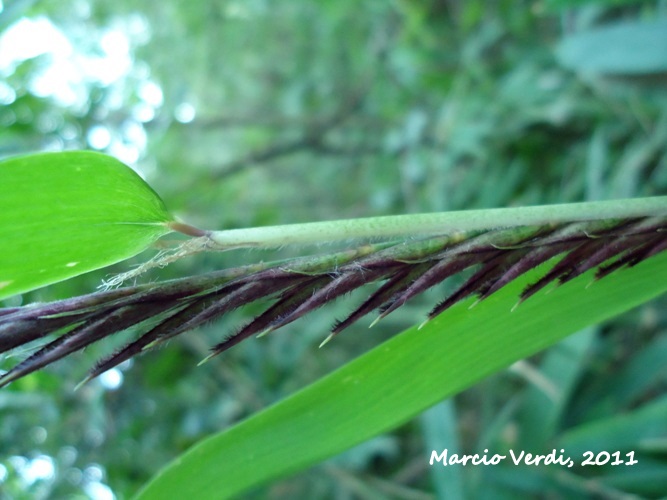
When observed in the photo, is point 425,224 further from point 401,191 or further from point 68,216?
point 401,191

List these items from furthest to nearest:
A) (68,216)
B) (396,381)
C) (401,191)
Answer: (401,191) → (396,381) → (68,216)

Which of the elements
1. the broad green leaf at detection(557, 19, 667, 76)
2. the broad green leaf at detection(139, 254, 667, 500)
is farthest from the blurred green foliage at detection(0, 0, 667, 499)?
the broad green leaf at detection(139, 254, 667, 500)

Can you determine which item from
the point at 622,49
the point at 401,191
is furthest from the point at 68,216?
the point at 401,191

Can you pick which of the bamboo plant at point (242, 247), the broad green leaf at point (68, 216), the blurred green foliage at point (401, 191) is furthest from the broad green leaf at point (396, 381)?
the blurred green foliage at point (401, 191)

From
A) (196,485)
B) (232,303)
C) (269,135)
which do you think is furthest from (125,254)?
(269,135)

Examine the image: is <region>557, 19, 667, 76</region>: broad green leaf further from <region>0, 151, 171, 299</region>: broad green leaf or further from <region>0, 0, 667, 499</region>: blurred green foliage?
<region>0, 151, 171, 299</region>: broad green leaf

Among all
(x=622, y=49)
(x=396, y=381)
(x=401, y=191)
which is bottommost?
(x=396, y=381)
